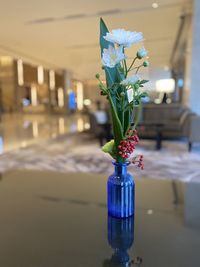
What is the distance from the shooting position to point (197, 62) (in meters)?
6.38

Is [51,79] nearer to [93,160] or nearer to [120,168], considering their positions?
[93,160]

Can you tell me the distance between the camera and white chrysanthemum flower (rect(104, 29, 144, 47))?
81 cm

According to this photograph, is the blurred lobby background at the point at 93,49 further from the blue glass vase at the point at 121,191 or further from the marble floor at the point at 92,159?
the blue glass vase at the point at 121,191

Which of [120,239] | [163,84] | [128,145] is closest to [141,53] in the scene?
[128,145]

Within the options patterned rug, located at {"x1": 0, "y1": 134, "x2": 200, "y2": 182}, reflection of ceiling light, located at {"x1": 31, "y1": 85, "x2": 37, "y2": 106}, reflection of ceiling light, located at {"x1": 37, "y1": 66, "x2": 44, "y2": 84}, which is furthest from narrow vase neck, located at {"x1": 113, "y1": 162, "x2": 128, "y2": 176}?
reflection of ceiling light, located at {"x1": 31, "y1": 85, "x2": 37, "y2": 106}

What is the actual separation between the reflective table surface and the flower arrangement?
262 millimetres

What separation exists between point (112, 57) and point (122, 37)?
0.23 ft

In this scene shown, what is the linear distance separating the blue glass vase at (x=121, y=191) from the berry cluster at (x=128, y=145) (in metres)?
0.06

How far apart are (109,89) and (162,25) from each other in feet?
25.3

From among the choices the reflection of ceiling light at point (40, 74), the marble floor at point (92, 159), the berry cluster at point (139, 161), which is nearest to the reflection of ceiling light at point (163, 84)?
the berry cluster at point (139, 161)

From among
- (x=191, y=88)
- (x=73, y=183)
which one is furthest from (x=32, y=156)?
(x=191, y=88)

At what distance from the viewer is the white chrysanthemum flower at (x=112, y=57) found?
82 centimetres

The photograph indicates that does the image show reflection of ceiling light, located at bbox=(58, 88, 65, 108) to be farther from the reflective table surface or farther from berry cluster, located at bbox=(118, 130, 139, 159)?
berry cluster, located at bbox=(118, 130, 139, 159)

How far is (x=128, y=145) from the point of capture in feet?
2.85
